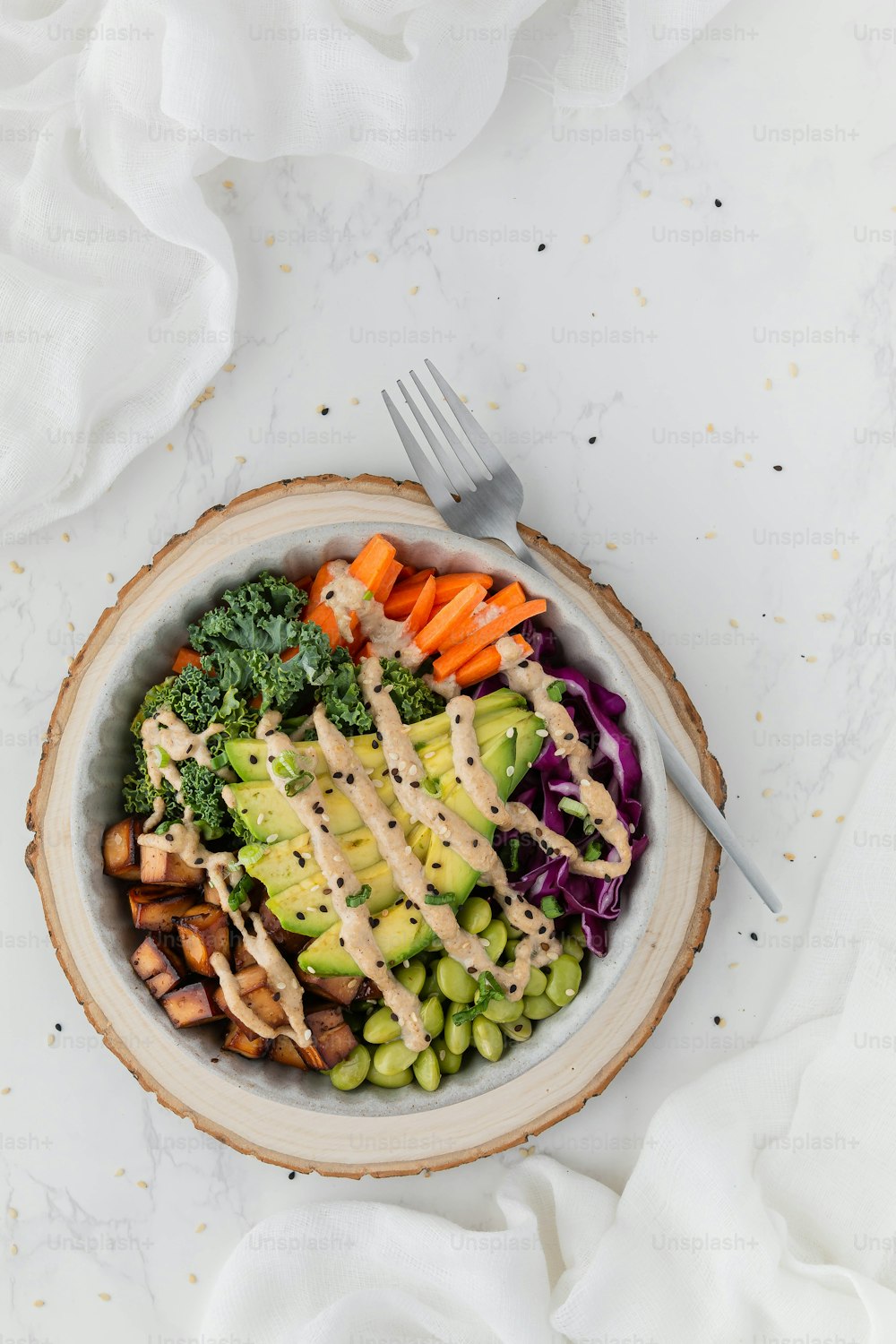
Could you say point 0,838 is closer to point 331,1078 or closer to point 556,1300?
point 331,1078

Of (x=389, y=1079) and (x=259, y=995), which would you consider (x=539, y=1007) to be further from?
(x=259, y=995)

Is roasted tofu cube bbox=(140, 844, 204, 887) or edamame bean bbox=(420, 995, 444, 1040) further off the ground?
roasted tofu cube bbox=(140, 844, 204, 887)

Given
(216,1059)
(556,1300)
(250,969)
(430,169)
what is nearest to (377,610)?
(250,969)

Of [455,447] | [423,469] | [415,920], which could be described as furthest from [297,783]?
[455,447]


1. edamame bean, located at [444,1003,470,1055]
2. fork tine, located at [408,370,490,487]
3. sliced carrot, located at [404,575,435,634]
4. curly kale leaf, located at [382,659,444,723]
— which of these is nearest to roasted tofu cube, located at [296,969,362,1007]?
edamame bean, located at [444,1003,470,1055]

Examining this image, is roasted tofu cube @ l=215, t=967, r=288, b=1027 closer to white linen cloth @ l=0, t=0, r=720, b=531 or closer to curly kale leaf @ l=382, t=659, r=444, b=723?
curly kale leaf @ l=382, t=659, r=444, b=723

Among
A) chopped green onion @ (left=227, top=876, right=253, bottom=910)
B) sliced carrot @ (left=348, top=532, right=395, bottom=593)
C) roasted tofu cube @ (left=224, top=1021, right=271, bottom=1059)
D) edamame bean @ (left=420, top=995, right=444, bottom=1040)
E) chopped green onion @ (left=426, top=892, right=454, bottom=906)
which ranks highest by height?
sliced carrot @ (left=348, top=532, right=395, bottom=593)

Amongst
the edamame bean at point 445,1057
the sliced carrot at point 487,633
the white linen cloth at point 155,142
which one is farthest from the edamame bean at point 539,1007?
the white linen cloth at point 155,142
